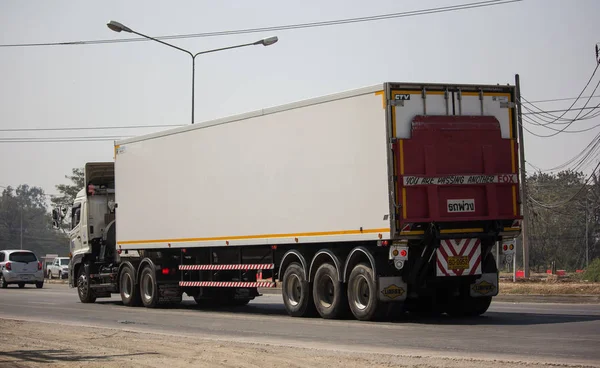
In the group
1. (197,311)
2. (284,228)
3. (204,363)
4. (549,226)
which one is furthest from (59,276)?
(204,363)

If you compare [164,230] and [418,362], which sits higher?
[164,230]

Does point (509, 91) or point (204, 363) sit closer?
point (204, 363)

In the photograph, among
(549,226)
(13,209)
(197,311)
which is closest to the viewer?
(197,311)

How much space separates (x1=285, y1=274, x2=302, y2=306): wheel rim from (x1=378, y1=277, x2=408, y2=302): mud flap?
2.90 meters

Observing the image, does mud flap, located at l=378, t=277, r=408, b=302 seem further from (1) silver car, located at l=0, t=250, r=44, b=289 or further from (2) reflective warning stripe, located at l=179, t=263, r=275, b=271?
(1) silver car, located at l=0, t=250, r=44, b=289

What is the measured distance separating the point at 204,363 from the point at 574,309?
1135cm

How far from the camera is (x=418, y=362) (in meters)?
11.7

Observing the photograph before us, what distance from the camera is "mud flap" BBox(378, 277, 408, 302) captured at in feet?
58.4

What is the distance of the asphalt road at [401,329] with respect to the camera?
42.1 ft

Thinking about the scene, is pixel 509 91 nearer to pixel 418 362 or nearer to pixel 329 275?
pixel 329 275

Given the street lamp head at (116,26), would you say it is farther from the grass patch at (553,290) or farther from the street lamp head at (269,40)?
the grass patch at (553,290)

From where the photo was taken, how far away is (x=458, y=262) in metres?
18.2

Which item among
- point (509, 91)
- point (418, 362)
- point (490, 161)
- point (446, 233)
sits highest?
point (509, 91)

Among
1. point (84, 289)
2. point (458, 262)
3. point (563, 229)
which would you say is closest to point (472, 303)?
point (458, 262)
